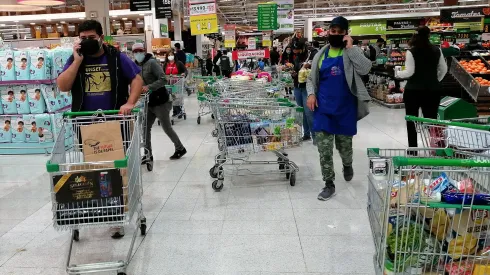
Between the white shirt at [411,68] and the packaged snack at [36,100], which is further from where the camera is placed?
the packaged snack at [36,100]

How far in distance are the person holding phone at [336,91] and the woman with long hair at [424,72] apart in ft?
4.23

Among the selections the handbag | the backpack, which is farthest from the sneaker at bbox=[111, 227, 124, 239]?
the backpack

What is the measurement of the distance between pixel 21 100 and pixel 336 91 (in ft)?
16.3

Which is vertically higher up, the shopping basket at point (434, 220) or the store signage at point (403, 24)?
the store signage at point (403, 24)

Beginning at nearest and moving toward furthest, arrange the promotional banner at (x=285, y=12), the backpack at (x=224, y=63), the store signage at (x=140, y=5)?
the store signage at (x=140, y=5), the backpack at (x=224, y=63), the promotional banner at (x=285, y=12)

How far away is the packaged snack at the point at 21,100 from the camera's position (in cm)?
658

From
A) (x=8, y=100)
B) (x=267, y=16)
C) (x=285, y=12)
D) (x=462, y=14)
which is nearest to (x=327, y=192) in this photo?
(x=8, y=100)

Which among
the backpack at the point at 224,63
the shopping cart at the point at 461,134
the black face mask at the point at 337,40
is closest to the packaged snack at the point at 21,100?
the black face mask at the point at 337,40

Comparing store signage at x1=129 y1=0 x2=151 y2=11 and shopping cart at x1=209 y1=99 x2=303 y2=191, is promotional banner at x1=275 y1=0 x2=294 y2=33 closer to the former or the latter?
store signage at x1=129 y1=0 x2=151 y2=11

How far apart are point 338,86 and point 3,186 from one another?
402cm

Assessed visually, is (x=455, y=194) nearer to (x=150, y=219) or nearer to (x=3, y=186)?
(x=150, y=219)

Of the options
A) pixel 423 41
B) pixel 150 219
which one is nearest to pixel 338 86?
pixel 423 41

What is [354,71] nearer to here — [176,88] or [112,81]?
[112,81]

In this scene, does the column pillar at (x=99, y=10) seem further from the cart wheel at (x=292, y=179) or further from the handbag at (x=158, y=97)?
the cart wheel at (x=292, y=179)
